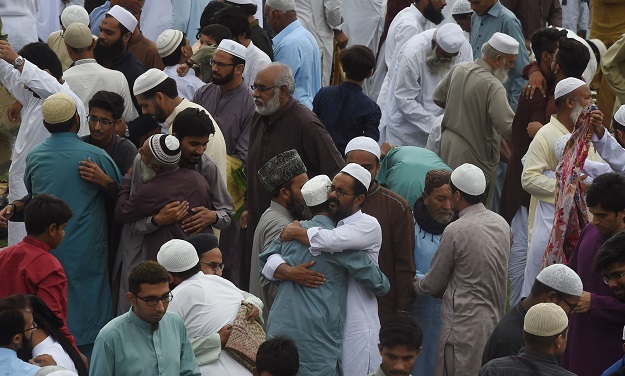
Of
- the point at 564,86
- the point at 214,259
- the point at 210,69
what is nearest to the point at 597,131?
the point at 564,86

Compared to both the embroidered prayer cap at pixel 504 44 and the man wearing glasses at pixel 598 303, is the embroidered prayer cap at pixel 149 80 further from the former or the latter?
the man wearing glasses at pixel 598 303

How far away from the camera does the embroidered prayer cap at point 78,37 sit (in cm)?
1047

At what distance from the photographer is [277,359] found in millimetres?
6465

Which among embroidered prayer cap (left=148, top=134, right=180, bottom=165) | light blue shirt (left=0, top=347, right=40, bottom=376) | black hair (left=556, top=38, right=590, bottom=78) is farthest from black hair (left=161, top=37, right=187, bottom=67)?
light blue shirt (left=0, top=347, right=40, bottom=376)

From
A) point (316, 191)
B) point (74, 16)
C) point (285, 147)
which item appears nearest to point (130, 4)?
point (74, 16)

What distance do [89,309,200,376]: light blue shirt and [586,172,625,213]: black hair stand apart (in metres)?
2.53

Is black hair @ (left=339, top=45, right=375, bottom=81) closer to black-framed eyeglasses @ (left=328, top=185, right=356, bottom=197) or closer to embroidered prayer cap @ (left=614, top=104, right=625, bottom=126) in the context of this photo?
embroidered prayer cap @ (left=614, top=104, right=625, bottom=126)

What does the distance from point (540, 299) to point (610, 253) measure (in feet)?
1.46

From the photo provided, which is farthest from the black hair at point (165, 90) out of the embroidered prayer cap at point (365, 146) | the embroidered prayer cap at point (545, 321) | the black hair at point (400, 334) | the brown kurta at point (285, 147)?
Result: the embroidered prayer cap at point (545, 321)

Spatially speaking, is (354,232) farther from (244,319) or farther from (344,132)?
(344,132)

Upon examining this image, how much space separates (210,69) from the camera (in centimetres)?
1096

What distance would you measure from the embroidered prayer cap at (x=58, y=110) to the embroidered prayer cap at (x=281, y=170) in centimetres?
132

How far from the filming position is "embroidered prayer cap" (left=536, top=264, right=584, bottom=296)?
709 cm

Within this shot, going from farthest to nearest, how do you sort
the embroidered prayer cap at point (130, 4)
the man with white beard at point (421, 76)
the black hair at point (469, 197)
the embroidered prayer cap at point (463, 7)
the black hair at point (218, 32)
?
the embroidered prayer cap at point (463, 7), the embroidered prayer cap at point (130, 4), the man with white beard at point (421, 76), the black hair at point (218, 32), the black hair at point (469, 197)
